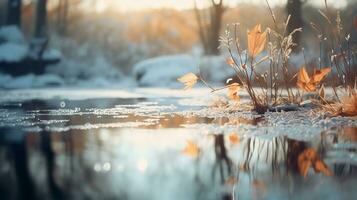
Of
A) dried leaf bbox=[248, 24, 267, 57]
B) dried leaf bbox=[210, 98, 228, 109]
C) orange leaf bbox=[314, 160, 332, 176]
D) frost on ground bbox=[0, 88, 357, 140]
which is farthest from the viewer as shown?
dried leaf bbox=[210, 98, 228, 109]

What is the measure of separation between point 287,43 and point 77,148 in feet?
13.6

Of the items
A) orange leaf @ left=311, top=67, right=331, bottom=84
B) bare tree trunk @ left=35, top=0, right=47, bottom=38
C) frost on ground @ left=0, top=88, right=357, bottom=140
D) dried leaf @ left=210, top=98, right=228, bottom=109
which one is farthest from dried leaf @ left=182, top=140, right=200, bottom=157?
bare tree trunk @ left=35, top=0, right=47, bottom=38

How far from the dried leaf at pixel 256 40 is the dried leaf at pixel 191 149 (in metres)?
3.11

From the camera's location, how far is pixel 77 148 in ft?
19.4

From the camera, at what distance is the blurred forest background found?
89.3ft

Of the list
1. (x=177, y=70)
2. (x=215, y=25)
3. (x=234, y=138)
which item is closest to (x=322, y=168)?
(x=234, y=138)

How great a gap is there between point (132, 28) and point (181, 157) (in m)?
39.7

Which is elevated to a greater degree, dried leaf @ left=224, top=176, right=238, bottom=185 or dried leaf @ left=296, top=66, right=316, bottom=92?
dried leaf @ left=296, top=66, right=316, bottom=92

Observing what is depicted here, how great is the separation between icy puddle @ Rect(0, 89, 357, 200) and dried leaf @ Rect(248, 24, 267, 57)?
3.24ft

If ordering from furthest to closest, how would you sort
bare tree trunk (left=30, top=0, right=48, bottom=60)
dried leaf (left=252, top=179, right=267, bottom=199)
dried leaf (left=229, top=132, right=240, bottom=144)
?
bare tree trunk (left=30, top=0, right=48, bottom=60)
dried leaf (left=229, top=132, right=240, bottom=144)
dried leaf (left=252, top=179, right=267, bottom=199)

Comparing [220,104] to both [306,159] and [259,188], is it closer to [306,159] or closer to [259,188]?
[306,159]

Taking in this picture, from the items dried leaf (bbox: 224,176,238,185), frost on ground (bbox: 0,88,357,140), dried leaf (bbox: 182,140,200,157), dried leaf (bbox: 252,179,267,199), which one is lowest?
dried leaf (bbox: 252,179,267,199)

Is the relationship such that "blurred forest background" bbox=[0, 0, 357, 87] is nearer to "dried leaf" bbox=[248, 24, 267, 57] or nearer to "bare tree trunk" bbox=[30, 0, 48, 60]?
"bare tree trunk" bbox=[30, 0, 48, 60]

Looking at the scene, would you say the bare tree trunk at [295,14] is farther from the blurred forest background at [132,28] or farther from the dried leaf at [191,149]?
the dried leaf at [191,149]
